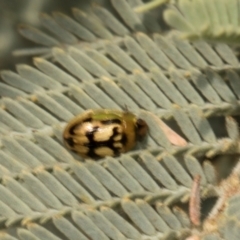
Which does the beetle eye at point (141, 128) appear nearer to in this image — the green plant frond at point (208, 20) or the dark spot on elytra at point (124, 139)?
the dark spot on elytra at point (124, 139)

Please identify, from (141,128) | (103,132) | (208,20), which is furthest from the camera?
(103,132)

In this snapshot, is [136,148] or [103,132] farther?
[103,132]

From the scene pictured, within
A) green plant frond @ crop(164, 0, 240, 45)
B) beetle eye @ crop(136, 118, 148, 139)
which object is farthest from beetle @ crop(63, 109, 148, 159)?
green plant frond @ crop(164, 0, 240, 45)

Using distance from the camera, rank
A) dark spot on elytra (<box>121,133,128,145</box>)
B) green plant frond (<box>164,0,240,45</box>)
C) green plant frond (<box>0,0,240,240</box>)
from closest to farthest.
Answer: green plant frond (<box>164,0,240,45</box>)
green plant frond (<box>0,0,240,240</box>)
dark spot on elytra (<box>121,133,128,145</box>)

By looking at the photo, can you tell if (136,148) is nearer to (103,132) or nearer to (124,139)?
(124,139)

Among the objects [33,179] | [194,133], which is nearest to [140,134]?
[194,133]

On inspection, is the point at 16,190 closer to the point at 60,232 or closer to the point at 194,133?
the point at 60,232

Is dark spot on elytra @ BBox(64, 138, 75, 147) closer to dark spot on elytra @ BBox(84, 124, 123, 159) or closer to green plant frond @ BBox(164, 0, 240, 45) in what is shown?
dark spot on elytra @ BBox(84, 124, 123, 159)

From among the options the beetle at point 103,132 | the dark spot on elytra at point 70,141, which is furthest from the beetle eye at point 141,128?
the dark spot on elytra at point 70,141

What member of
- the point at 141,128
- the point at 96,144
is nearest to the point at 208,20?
the point at 141,128
